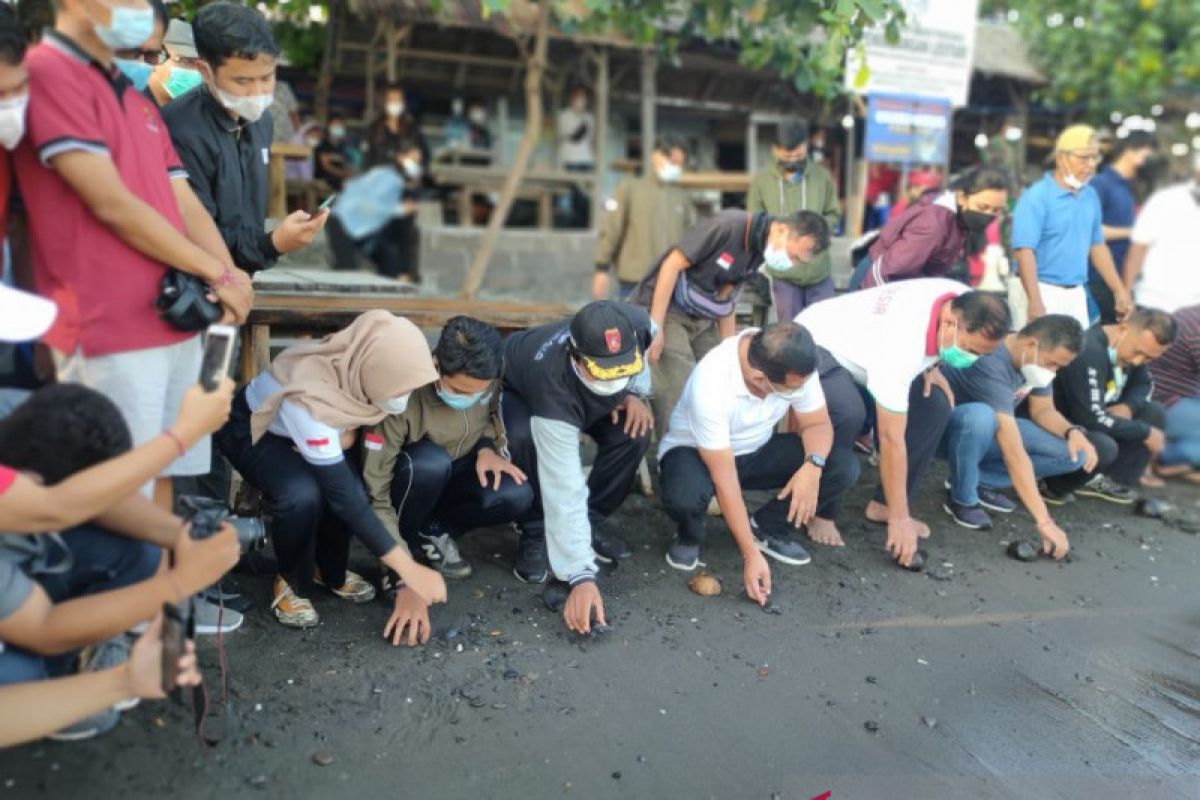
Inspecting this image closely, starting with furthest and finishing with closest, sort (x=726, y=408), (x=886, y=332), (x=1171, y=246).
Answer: (x=1171, y=246), (x=886, y=332), (x=726, y=408)

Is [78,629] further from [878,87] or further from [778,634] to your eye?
[878,87]

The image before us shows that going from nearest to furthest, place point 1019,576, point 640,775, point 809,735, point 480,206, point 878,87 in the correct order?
1. point 640,775
2. point 809,735
3. point 1019,576
4. point 878,87
5. point 480,206

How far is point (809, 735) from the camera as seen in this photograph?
9.17 ft

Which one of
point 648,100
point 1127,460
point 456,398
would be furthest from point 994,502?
point 648,100

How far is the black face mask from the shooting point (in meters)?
4.64

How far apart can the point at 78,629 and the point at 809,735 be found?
6.73 ft

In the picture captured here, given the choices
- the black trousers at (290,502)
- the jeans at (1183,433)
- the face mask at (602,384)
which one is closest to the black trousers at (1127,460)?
the jeans at (1183,433)

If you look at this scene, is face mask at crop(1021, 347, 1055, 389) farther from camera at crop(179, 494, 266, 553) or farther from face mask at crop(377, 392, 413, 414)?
camera at crop(179, 494, 266, 553)

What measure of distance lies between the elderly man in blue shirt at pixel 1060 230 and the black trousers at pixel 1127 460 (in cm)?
75

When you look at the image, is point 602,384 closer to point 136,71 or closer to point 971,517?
point 136,71

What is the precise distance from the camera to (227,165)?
10.0 feet

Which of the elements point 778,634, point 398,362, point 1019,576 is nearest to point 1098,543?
point 1019,576

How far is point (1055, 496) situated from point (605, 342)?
327 centimetres

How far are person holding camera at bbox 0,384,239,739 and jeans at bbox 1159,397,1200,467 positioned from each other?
5.54m
